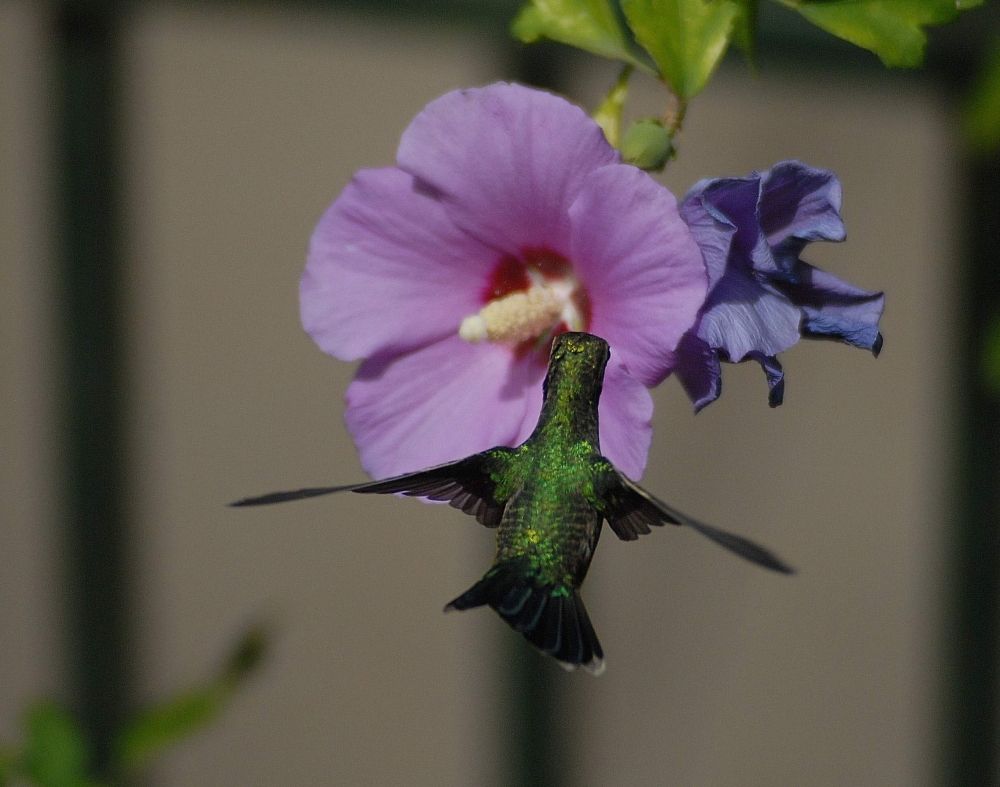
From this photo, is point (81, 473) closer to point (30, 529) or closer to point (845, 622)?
point (30, 529)

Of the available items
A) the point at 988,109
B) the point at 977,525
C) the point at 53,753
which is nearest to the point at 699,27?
the point at 53,753

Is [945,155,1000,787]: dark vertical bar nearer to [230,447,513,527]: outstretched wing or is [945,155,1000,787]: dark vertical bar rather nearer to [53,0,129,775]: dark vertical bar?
[53,0,129,775]: dark vertical bar

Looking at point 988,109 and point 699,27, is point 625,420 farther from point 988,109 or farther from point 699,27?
point 988,109

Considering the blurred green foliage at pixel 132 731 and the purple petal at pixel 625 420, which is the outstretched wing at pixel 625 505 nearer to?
the purple petal at pixel 625 420

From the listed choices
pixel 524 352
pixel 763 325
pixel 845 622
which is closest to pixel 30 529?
pixel 845 622

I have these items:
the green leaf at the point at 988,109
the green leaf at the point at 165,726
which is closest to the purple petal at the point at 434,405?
the green leaf at the point at 165,726
